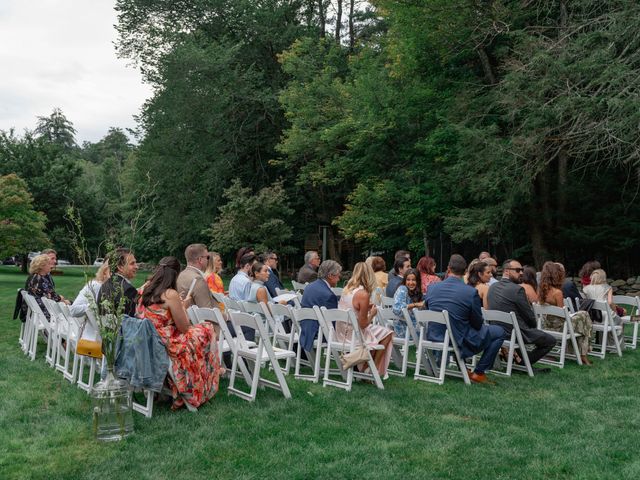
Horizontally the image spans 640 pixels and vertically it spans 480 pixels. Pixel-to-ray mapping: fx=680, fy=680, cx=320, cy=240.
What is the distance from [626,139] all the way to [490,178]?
4375 millimetres

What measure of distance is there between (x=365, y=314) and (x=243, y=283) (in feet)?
7.54

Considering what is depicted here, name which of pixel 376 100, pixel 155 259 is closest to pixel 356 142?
pixel 376 100

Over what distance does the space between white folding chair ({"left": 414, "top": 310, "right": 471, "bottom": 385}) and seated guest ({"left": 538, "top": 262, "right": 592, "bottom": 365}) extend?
6.42 ft

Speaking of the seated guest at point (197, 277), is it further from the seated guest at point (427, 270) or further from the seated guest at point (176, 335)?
the seated guest at point (427, 270)

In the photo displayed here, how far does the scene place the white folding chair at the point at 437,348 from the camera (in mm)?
7719

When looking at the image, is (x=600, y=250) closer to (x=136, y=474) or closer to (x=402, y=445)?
(x=402, y=445)

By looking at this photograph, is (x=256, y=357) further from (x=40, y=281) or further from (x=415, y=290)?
(x=40, y=281)

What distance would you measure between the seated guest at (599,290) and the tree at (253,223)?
18.9 metres

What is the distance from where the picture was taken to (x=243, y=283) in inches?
365

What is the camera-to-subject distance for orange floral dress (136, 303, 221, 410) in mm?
6332

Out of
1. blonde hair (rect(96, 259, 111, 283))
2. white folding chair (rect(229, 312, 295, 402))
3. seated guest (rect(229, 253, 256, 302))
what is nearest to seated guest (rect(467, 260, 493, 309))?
seated guest (rect(229, 253, 256, 302))

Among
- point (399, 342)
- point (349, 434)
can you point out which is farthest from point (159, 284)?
point (399, 342)

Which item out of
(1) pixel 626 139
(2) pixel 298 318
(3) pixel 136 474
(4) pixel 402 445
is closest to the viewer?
(3) pixel 136 474

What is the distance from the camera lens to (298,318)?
7.79 metres
